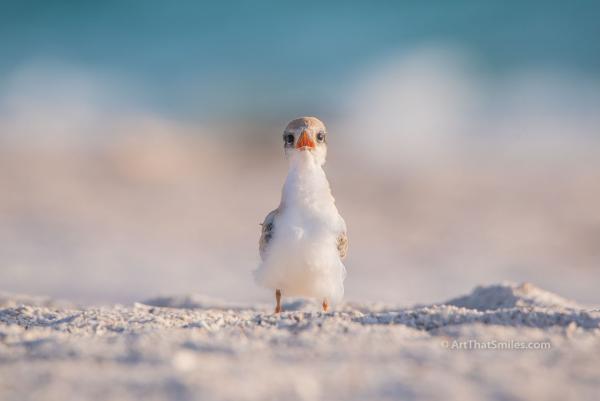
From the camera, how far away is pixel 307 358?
10.3 feet

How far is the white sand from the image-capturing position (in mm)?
2691

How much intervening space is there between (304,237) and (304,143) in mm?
683

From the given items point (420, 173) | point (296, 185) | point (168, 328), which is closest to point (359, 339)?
point (168, 328)

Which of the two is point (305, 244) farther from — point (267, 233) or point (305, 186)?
point (305, 186)

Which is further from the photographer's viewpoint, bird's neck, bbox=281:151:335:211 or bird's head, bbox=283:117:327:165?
bird's head, bbox=283:117:327:165

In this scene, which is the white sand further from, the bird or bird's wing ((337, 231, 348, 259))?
bird's wing ((337, 231, 348, 259))

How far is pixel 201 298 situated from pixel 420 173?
54.4 ft

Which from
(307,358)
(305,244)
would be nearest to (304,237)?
(305,244)

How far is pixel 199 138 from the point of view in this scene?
29.2 metres

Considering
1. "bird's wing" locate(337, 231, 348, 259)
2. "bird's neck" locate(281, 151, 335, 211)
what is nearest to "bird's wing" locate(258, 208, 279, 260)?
"bird's neck" locate(281, 151, 335, 211)

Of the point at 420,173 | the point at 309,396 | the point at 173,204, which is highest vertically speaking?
the point at 420,173

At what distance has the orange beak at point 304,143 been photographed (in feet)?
15.9

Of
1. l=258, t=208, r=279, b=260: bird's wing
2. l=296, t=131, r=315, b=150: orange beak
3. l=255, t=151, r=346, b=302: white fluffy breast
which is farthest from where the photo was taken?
l=296, t=131, r=315, b=150: orange beak

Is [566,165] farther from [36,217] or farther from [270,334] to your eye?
[270,334]
